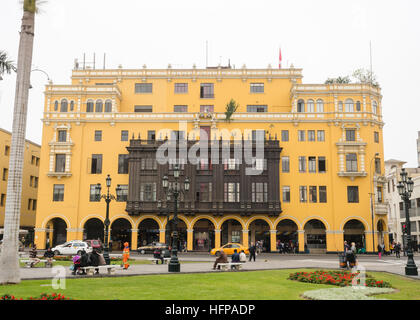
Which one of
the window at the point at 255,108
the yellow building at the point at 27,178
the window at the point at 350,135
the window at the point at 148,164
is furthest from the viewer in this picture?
the yellow building at the point at 27,178

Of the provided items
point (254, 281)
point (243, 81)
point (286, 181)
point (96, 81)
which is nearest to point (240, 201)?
point (286, 181)

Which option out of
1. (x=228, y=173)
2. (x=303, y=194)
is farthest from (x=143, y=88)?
(x=303, y=194)

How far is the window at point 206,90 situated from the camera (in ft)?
175

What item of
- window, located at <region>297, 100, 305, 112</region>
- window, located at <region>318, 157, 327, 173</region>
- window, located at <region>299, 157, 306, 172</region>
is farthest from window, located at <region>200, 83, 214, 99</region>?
window, located at <region>318, 157, 327, 173</region>

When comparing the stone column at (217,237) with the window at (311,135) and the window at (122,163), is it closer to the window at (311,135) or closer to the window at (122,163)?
the window at (122,163)

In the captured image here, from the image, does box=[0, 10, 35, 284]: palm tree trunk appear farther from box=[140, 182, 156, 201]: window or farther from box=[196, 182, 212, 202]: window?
box=[196, 182, 212, 202]: window

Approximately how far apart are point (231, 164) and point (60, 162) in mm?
19996

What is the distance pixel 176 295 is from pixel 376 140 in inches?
1644

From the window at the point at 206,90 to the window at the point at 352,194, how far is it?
20117 mm

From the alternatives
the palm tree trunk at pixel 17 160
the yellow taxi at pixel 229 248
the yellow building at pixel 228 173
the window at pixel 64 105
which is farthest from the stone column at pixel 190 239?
the palm tree trunk at pixel 17 160

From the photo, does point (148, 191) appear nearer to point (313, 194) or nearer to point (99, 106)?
point (99, 106)

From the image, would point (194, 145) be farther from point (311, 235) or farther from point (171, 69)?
point (311, 235)

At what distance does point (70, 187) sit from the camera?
4853 cm
